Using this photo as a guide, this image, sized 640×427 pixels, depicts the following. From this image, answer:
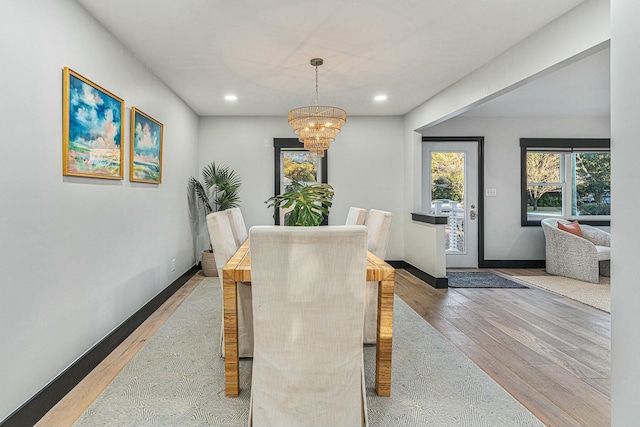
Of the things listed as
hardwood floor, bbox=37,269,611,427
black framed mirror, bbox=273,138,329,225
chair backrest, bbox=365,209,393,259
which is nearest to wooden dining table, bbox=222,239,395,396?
chair backrest, bbox=365,209,393,259

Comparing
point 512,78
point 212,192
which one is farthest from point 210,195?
point 512,78

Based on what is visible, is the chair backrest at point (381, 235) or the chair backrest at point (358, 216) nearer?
the chair backrest at point (381, 235)

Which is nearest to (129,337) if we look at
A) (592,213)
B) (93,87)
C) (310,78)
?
(93,87)

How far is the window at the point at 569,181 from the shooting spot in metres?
5.37

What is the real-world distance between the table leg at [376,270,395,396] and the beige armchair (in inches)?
156

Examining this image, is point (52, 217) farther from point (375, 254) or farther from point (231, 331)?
point (375, 254)

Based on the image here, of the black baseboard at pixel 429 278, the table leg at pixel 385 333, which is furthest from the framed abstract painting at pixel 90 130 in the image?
→ the black baseboard at pixel 429 278

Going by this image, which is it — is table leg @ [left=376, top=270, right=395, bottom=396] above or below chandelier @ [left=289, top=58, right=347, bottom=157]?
below

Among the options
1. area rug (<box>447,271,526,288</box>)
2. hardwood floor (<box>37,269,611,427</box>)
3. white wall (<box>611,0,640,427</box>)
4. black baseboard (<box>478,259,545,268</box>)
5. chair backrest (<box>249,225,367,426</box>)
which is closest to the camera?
white wall (<box>611,0,640,427</box>)

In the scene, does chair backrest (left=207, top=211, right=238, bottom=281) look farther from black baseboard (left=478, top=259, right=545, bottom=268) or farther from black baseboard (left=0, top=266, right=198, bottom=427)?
black baseboard (left=478, top=259, right=545, bottom=268)

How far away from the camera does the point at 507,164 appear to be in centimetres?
530

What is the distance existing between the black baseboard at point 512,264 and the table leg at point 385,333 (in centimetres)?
404

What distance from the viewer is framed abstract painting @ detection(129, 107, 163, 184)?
2.93m

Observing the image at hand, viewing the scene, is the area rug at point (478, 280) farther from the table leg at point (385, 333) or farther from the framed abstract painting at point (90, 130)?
the framed abstract painting at point (90, 130)
